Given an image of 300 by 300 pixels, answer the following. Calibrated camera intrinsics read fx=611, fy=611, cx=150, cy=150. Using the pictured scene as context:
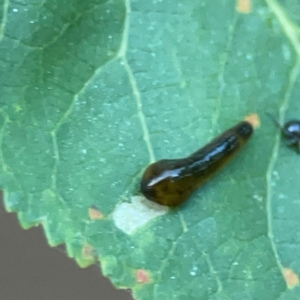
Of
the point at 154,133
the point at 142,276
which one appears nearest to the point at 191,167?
the point at 154,133

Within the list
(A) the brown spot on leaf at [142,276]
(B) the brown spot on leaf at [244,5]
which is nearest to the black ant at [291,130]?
(B) the brown spot on leaf at [244,5]

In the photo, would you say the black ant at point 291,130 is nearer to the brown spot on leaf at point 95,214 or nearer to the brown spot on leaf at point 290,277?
the brown spot on leaf at point 290,277

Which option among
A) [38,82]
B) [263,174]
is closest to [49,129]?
[38,82]

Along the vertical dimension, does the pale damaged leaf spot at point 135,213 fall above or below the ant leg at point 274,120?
below

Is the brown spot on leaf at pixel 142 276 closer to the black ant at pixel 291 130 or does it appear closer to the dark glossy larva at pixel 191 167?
the dark glossy larva at pixel 191 167

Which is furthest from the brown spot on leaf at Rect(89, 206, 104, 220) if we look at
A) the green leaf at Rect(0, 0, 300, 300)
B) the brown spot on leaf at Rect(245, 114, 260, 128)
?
the brown spot on leaf at Rect(245, 114, 260, 128)

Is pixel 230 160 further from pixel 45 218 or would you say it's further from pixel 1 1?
pixel 1 1

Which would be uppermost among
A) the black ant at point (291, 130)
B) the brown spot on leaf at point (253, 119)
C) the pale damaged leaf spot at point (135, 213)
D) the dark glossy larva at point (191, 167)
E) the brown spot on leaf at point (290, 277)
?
the brown spot on leaf at point (253, 119)
